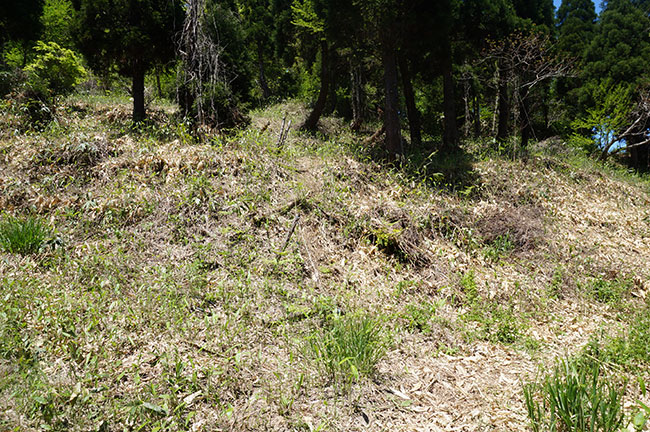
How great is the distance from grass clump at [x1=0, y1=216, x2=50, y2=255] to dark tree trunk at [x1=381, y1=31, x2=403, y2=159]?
6.44m

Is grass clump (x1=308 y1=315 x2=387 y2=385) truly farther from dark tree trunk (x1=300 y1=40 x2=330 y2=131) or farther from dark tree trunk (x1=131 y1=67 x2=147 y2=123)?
dark tree trunk (x1=300 y1=40 x2=330 y2=131)

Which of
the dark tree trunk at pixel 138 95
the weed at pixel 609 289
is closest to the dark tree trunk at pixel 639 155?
the weed at pixel 609 289

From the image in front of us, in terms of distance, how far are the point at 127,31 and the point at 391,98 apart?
21.1 ft

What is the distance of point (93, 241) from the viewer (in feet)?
13.9

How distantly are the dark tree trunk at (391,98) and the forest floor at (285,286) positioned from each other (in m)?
0.65

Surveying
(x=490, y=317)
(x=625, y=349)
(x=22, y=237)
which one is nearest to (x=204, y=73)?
(x=22, y=237)

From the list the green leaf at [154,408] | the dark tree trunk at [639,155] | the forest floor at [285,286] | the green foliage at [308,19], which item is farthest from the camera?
the dark tree trunk at [639,155]

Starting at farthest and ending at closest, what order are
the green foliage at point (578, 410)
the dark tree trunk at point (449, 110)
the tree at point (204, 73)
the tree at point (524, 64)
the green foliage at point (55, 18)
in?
1. the green foliage at point (55, 18)
2. the dark tree trunk at point (449, 110)
3. the tree at point (524, 64)
4. the tree at point (204, 73)
5. the green foliage at point (578, 410)

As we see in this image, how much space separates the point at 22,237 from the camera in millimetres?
3768

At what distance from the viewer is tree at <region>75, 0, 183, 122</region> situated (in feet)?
24.8

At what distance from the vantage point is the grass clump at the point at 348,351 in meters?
2.67

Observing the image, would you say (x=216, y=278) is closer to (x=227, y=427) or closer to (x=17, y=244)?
(x=227, y=427)

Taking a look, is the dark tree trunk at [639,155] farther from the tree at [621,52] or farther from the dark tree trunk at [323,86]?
the dark tree trunk at [323,86]

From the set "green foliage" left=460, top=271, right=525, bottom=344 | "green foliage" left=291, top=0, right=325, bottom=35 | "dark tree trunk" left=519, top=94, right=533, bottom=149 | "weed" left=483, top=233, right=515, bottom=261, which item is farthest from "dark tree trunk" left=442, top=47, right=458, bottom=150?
"green foliage" left=460, top=271, right=525, bottom=344
